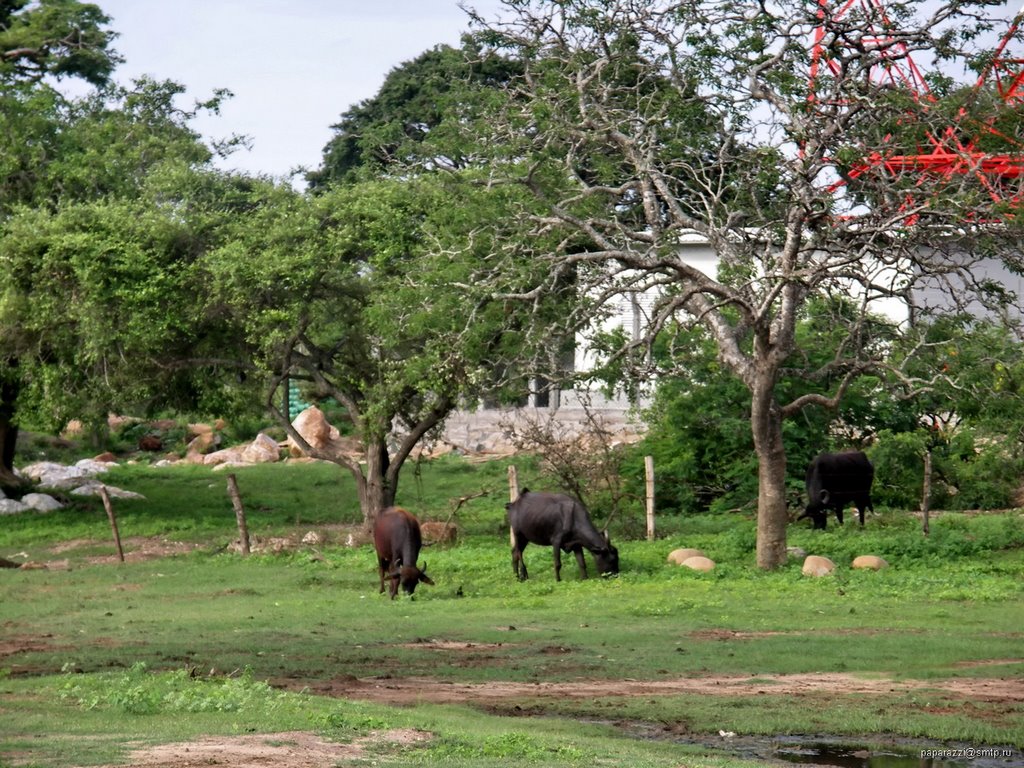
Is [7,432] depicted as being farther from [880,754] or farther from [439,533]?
[880,754]

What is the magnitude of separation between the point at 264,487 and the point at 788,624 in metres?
22.7

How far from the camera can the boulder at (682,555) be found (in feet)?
78.7

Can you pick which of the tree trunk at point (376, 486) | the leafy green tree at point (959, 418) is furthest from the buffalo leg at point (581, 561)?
the tree trunk at point (376, 486)

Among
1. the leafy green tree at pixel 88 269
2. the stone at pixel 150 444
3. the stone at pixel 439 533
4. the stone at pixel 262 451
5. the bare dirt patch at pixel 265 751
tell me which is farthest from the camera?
the stone at pixel 150 444

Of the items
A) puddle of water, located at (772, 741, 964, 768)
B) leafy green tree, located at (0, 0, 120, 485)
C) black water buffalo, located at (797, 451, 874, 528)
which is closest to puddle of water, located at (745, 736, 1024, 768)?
puddle of water, located at (772, 741, 964, 768)

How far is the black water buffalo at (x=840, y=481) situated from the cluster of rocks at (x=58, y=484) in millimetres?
16201

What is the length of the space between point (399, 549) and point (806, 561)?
6.38m

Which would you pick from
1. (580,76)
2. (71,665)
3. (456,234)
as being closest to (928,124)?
(580,76)

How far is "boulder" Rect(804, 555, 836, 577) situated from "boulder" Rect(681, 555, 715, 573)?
1492 mm

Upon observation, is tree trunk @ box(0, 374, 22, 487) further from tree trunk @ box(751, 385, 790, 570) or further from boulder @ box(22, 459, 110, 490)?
tree trunk @ box(751, 385, 790, 570)

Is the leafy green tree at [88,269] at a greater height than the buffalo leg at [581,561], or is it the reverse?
the leafy green tree at [88,269]

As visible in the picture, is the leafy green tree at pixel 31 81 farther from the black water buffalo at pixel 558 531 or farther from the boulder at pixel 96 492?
the black water buffalo at pixel 558 531

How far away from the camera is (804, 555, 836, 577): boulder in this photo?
22.5 metres

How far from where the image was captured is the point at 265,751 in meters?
9.94
